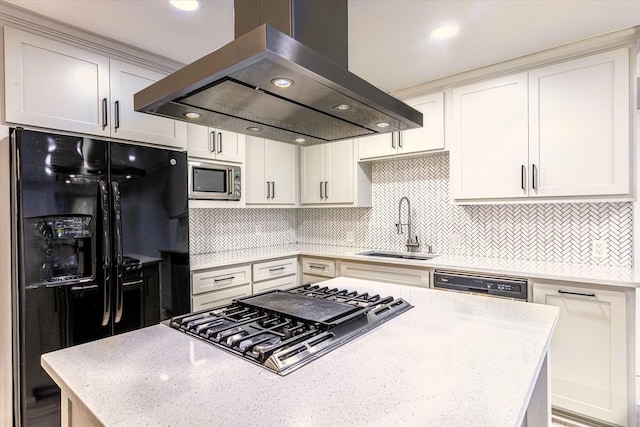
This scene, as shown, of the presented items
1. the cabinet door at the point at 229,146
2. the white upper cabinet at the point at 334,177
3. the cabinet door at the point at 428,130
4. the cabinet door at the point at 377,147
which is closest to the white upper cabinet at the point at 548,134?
the cabinet door at the point at 428,130

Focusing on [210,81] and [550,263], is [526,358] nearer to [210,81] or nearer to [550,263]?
[210,81]

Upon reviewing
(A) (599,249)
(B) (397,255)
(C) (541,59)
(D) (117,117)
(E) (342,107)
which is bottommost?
(B) (397,255)

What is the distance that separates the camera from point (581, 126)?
218 centimetres

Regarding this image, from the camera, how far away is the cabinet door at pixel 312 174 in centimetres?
362

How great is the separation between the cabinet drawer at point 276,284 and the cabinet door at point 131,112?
1.43m

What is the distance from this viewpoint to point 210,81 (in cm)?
93

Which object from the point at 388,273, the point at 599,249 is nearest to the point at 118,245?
the point at 388,273

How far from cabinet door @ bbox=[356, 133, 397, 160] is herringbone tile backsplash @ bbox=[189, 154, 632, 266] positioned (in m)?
0.29

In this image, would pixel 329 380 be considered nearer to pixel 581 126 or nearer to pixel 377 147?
pixel 581 126

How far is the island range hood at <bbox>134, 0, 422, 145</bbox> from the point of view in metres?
0.84

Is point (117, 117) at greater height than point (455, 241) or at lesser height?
greater

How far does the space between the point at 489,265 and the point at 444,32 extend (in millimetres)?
1576

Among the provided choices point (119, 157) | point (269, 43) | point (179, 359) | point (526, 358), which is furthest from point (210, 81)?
point (119, 157)

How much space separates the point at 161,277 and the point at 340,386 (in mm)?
1723
